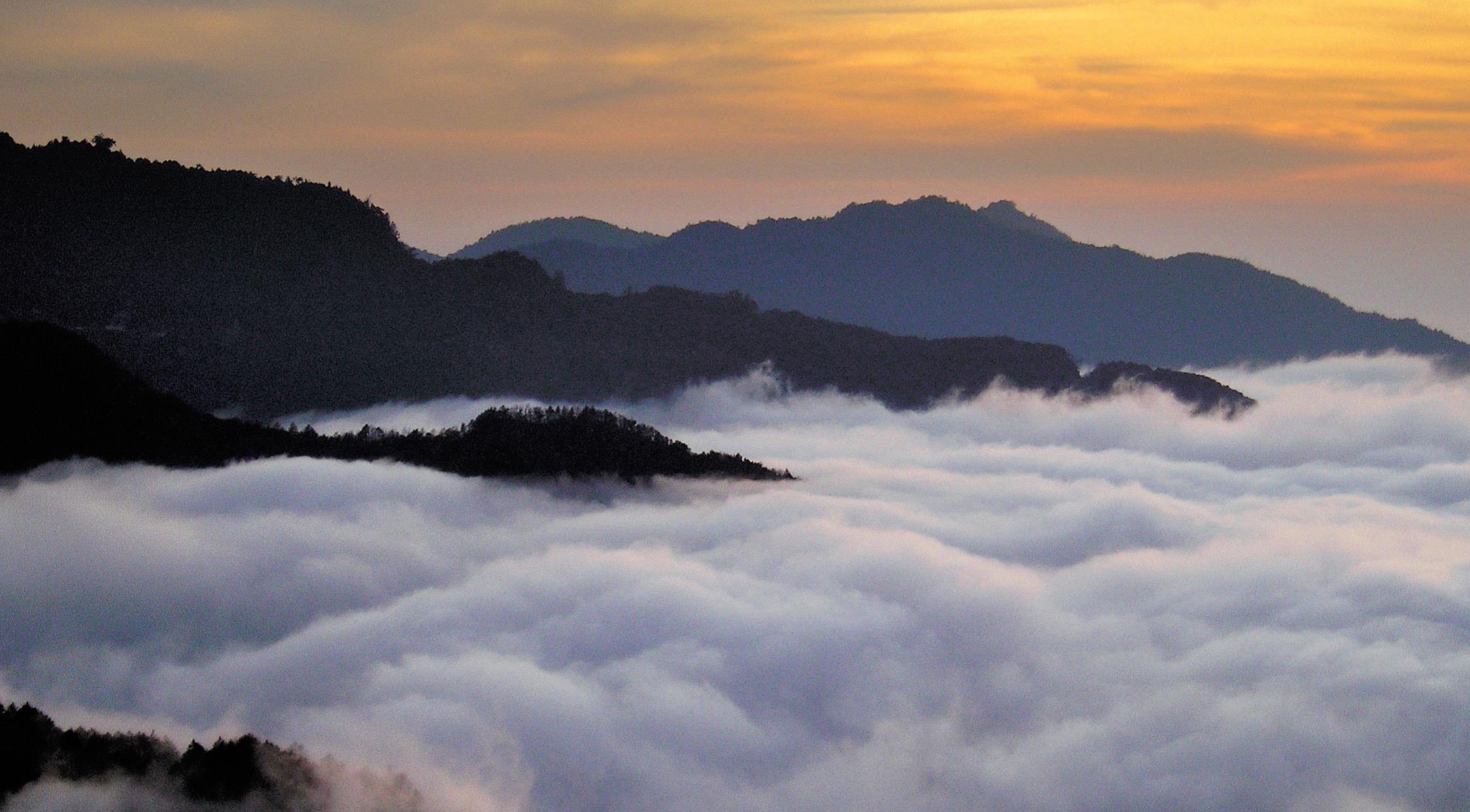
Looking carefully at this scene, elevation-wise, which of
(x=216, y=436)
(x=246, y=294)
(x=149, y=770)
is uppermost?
(x=246, y=294)

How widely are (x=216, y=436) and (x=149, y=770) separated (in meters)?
53.5

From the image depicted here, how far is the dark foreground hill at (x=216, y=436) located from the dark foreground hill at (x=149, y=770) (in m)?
38.0

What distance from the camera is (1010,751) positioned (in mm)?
82125

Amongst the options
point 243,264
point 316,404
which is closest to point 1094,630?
point 316,404

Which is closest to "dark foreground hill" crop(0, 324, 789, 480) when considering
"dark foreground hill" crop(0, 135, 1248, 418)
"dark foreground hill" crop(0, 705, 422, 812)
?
"dark foreground hill" crop(0, 705, 422, 812)

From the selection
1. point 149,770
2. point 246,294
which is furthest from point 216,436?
point 246,294

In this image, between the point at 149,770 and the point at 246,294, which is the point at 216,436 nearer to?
the point at 149,770

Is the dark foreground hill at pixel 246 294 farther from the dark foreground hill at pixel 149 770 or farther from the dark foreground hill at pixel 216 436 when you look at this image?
the dark foreground hill at pixel 149 770

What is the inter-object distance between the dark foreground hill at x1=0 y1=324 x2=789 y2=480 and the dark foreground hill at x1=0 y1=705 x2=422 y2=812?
125 ft

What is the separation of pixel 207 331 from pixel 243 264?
62.3 ft

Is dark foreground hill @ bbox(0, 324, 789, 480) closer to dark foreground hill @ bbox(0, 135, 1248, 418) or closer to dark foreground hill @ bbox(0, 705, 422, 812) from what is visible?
dark foreground hill @ bbox(0, 705, 422, 812)

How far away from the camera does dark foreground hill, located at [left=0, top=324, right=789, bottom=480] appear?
86062 mm

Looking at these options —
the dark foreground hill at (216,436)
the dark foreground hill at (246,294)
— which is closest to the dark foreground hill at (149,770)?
the dark foreground hill at (216,436)

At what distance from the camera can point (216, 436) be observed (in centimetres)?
9875
